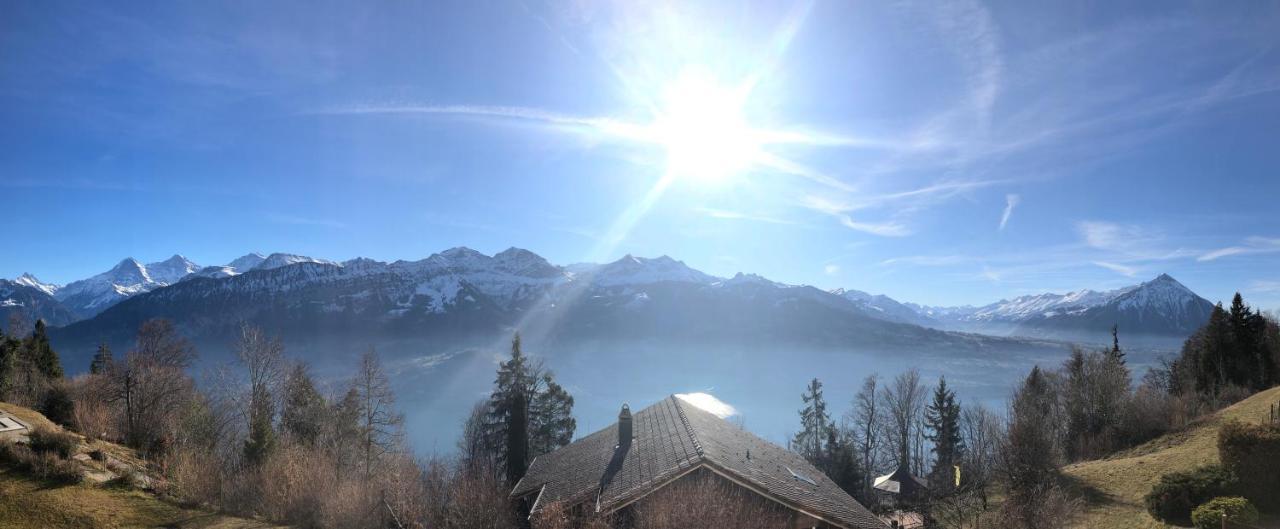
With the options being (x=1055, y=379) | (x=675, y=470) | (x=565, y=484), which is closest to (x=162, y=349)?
(x=565, y=484)

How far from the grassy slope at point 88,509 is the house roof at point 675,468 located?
11.5 metres

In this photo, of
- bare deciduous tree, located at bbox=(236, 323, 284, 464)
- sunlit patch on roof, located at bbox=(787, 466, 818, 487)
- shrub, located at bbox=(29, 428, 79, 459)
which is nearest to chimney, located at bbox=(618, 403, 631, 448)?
sunlit patch on roof, located at bbox=(787, 466, 818, 487)

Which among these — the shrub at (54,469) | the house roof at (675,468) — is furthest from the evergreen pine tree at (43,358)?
the house roof at (675,468)

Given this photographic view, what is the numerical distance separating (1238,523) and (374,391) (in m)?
46.3

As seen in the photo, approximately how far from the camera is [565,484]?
24.4 metres

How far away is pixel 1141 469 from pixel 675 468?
1068 inches

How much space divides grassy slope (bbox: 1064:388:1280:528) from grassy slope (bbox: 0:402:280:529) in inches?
1348

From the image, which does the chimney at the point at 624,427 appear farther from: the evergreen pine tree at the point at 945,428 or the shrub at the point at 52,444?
the evergreen pine tree at the point at 945,428

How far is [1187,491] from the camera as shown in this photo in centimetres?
2125

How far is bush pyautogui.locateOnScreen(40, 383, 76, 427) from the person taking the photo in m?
29.5

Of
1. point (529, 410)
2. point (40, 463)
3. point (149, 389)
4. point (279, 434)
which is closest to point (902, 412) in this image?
point (529, 410)

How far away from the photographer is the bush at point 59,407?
29.5 m

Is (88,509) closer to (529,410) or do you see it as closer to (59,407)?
(59,407)

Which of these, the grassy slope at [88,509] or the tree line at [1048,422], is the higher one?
the grassy slope at [88,509]
